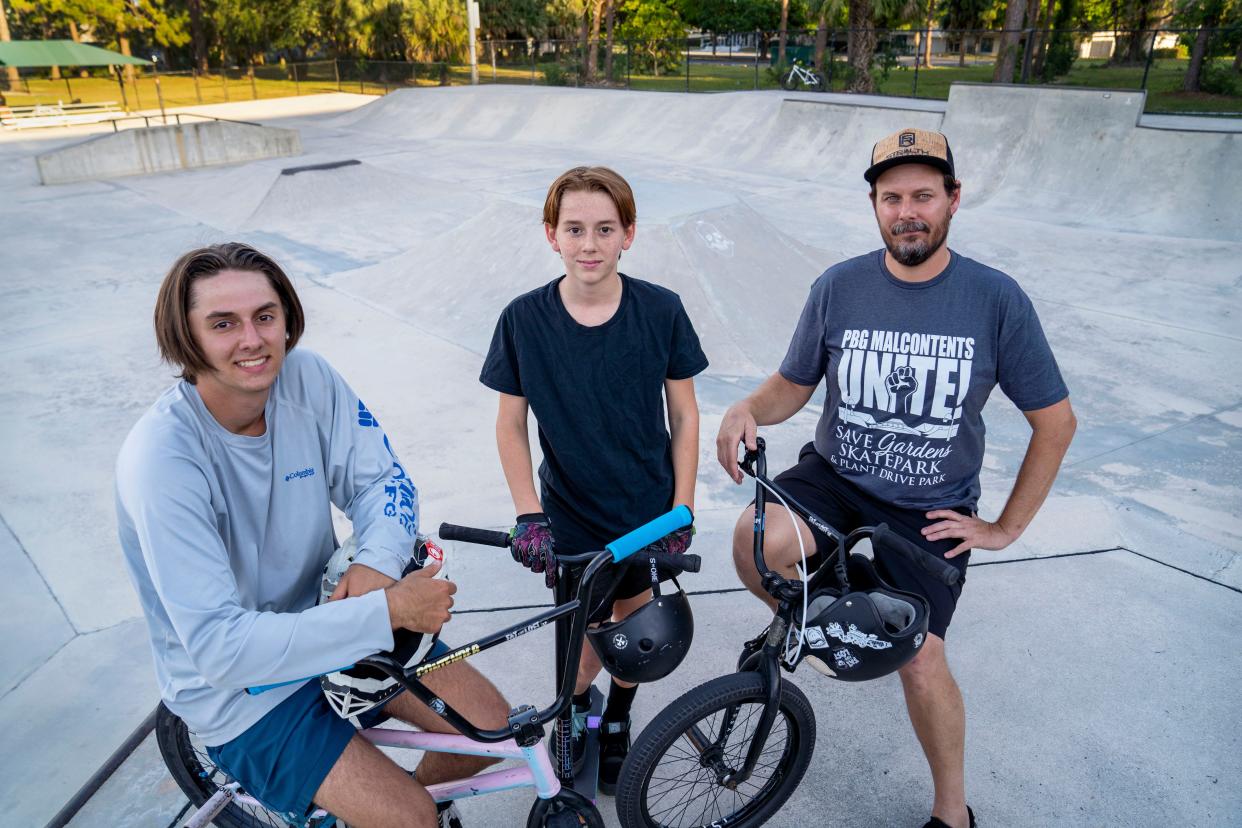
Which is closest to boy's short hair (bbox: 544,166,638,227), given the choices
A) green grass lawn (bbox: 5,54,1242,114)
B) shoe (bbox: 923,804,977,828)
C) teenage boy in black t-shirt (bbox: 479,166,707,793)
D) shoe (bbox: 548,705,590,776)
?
teenage boy in black t-shirt (bbox: 479,166,707,793)

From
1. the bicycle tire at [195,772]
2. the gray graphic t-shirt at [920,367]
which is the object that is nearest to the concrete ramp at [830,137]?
the gray graphic t-shirt at [920,367]

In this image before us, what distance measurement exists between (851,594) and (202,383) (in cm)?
171

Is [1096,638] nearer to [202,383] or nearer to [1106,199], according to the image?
[202,383]

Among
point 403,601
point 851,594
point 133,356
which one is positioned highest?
point 403,601

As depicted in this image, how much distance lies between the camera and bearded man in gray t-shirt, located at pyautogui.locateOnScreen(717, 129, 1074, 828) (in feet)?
8.17

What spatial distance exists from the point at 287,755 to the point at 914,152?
2.41 m

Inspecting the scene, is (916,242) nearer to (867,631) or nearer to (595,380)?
(595,380)

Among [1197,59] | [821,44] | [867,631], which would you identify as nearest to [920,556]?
[867,631]

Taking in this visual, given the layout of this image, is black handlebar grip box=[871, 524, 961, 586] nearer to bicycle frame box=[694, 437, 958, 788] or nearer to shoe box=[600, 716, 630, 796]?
bicycle frame box=[694, 437, 958, 788]

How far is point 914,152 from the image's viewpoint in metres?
2.47

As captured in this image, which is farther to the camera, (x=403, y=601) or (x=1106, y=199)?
(x=1106, y=199)

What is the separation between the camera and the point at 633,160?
16.6 m

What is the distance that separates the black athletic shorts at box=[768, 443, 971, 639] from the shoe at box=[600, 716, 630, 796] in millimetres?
879

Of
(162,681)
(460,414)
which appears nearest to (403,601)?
(162,681)
